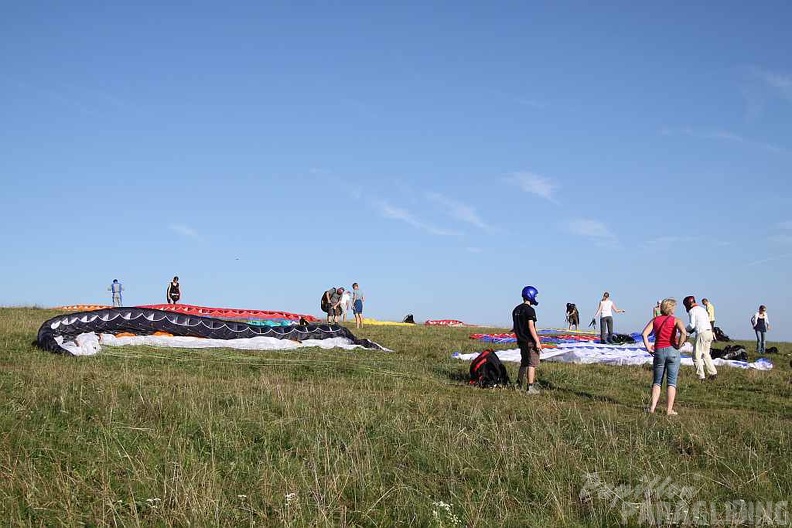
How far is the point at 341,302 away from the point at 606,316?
40.4 ft

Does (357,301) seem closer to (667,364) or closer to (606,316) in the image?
(606,316)

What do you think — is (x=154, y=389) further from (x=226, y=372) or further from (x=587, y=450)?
(x=587, y=450)

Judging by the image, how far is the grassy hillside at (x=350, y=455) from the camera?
20.2 ft

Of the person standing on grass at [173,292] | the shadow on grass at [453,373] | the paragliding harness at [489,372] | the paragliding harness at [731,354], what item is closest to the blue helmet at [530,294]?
the paragliding harness at [489,372]

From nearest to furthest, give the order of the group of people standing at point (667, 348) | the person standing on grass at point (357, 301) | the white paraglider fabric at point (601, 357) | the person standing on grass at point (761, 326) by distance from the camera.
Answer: the group of people standing at point (667, 348) → the white paraglider fabric at point (601, 357) → the person standing on grass at point (761, 326) → the person standing on grass at point (357, 301)

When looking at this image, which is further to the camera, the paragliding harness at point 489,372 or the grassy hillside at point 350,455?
the paragliding harness at point 489,372

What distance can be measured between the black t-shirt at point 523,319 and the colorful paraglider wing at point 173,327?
8.55 m

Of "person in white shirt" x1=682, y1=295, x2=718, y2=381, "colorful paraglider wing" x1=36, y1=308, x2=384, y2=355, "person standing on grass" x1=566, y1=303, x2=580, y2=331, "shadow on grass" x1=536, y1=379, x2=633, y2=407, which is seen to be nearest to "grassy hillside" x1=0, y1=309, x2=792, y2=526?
"shadow on grass" x1=536, y1=379, x2=633, y2=407

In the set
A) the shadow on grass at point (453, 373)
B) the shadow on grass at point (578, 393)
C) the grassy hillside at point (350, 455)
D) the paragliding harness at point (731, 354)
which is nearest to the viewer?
the grassy hillside at point (350, 455)

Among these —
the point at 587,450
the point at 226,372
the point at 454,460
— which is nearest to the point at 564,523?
the point at 454,460

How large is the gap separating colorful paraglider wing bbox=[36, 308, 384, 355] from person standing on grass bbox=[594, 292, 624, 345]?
34.5 ft

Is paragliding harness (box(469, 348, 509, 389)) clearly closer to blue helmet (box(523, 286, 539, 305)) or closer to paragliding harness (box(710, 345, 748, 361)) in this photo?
blue helmet (box(523, 286, 539, 305))

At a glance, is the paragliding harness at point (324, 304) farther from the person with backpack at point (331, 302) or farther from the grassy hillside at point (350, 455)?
the grassy hillside at point (350, 455)

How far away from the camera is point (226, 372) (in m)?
15.4
